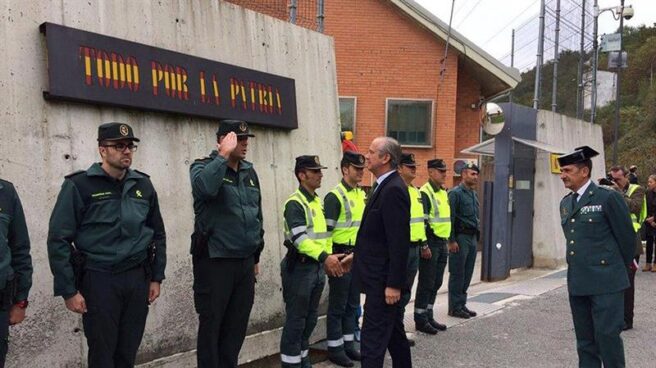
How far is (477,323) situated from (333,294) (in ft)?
8.73

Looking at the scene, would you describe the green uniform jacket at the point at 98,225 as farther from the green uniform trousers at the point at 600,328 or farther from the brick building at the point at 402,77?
the brick building at the point at 402,77

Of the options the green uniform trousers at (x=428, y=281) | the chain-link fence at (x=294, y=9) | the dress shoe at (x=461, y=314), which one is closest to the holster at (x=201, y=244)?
the chain-link fence at (x=294, y=9)

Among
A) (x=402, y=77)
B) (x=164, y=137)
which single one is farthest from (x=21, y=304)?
(x=402, y=77)

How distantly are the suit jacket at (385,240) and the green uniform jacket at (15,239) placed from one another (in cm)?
225

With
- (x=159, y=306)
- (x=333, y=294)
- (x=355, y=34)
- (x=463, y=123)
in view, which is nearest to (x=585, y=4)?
(x=463, y=123)

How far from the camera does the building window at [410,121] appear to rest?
51.5 feet

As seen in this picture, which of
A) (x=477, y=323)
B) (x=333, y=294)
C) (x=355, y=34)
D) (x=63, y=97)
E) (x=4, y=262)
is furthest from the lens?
(x=355, y=34)

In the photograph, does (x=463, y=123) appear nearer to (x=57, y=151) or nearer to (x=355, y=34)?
(x=355, y=34)

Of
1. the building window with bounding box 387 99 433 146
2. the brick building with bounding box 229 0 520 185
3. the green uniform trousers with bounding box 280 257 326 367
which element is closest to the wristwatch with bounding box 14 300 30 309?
the green uniform trousers with bounding box 280 257 326 367

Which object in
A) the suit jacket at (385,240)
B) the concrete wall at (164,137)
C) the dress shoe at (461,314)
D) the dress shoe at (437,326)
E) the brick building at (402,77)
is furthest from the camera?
the brick building at (402,77)

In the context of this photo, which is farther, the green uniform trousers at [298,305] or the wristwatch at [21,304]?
the green uniform trousers at [298,305]

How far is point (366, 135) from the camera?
15984 mm

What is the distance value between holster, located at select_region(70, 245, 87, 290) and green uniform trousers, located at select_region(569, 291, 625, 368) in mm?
3686

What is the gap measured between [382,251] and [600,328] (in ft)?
5.80
